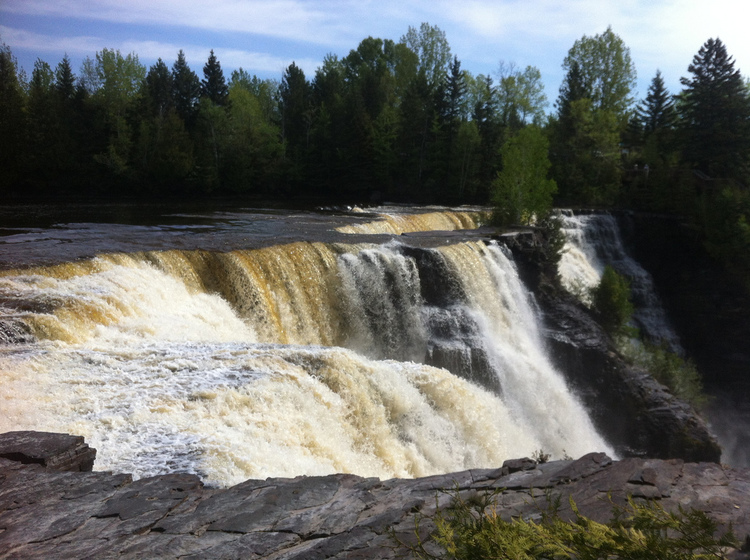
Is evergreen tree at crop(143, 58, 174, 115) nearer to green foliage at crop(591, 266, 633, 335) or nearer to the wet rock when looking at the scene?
green foliage at crop(591, 266, 633, 335)

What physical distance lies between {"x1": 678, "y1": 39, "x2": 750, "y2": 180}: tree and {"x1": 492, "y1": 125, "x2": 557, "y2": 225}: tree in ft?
47.2

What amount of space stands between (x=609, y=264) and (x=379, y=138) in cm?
2183

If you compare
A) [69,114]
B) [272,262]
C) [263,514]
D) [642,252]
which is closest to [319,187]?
[69,114]

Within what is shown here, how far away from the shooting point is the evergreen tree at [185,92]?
145 ft

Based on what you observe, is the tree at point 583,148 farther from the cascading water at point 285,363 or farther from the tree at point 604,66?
the cascading water at point 285,363

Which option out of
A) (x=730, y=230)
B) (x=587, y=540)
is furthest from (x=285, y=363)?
(x=730, y=230)

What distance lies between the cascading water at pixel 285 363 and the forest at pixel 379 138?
15.2 metres

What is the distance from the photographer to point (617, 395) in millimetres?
14641

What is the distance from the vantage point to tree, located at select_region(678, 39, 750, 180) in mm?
30312

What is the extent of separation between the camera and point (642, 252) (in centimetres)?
2803

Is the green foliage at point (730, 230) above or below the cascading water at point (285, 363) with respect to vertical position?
above

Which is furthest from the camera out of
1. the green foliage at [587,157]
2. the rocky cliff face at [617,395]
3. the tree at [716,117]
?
the green foliage at [587,157]

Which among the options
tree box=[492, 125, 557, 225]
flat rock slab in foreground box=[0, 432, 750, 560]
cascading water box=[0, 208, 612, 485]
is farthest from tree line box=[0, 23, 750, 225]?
flat rock slab in foreground box=[0, 432, 750, 560]

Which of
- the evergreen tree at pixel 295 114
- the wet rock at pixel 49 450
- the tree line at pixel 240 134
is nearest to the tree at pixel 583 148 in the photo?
the tree line at pixel 240 134
